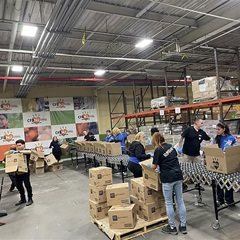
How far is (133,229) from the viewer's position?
3.28 meters

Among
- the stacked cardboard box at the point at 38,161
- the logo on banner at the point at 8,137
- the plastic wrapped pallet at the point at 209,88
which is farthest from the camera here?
the logo on banner at the point at 8,137

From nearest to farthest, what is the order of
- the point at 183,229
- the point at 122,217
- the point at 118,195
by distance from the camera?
1. the point at 183,229
2. the point at 122,217
3. the point at 118,195

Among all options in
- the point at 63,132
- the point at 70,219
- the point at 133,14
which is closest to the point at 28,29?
the point at 133,14

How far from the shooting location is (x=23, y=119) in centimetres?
1116

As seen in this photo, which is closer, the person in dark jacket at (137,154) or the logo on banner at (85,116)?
the person in dark jacket at (137,154)

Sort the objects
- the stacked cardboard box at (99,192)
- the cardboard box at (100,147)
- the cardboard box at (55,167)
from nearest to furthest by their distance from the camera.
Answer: the stacked cardboard box at (99,192) < the cardboard box at (100,147) < the cardboard box at (55,167)

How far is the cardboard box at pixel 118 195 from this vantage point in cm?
362

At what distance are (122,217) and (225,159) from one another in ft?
5.43

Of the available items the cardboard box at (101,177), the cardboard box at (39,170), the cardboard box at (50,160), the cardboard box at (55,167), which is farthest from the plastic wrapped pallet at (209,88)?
the cardboard box at (39,170)

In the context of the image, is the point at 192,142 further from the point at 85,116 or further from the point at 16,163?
the point at 85,116

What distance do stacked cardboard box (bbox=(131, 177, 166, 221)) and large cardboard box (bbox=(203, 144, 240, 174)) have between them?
2.96 ft

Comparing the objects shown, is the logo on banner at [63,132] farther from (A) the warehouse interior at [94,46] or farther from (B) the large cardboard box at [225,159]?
(B) the large cardboard box at [225,159]

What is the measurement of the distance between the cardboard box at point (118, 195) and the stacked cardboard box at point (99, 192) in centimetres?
17

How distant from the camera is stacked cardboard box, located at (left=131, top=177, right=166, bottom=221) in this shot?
11.3 feet
